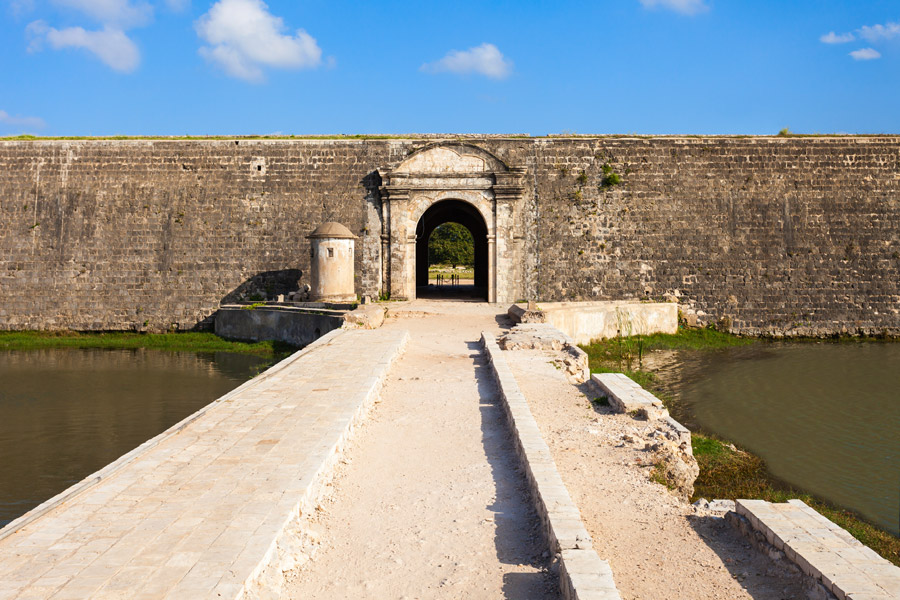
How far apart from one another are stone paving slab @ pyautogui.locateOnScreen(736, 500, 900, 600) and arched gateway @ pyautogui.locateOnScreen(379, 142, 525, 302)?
510 inches

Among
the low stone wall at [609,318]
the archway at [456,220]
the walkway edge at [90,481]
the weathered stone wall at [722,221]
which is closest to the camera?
the walkway edge at [90,481]

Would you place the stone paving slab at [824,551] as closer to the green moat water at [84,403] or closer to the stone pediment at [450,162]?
the green moat water at [84,403]

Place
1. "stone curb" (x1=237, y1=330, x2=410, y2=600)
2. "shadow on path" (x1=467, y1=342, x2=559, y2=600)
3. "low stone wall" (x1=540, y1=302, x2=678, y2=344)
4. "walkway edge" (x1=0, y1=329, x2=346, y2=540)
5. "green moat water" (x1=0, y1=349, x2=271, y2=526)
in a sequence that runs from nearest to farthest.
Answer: "stone curb" (x1=237, y1=330, x2=410, y2=600)
"shadow on path" (x1=467, y1=342, x2=559, y2=600)
"walkway edge" (x1=0, y1=329, x2=346, y2=540)
"green moat water" (x1=0, y1=349, x2=271, y2=526)
"low stone wall" (x1=540, y1=302, x2=678, y2=344)

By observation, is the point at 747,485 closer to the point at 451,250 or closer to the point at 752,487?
the point at 752,487

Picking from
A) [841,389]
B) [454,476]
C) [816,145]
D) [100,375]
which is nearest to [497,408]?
[454,476]

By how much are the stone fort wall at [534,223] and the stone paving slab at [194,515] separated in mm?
11590

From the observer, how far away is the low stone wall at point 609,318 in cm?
1372

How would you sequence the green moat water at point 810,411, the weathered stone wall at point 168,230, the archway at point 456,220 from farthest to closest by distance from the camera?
the archway at point 456,220 → the weathered stone wall at point 168,230 → the green moat water at point 810,411

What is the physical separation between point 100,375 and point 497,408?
27.7ft

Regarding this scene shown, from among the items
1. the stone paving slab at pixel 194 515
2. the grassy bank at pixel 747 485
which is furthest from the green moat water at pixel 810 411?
the stone paving slab at pixel 194 515

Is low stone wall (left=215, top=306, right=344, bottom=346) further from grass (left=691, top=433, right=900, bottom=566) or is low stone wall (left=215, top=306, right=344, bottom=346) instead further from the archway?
grass (left=691, top=433, right=900, bottom=566)

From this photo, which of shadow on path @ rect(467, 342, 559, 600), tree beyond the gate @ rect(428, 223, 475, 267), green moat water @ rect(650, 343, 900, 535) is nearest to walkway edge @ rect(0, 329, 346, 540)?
shadow on path @ rect(467, 342, 559, 600)

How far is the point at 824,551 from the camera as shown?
11.3 feet

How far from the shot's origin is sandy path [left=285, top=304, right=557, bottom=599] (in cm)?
333
